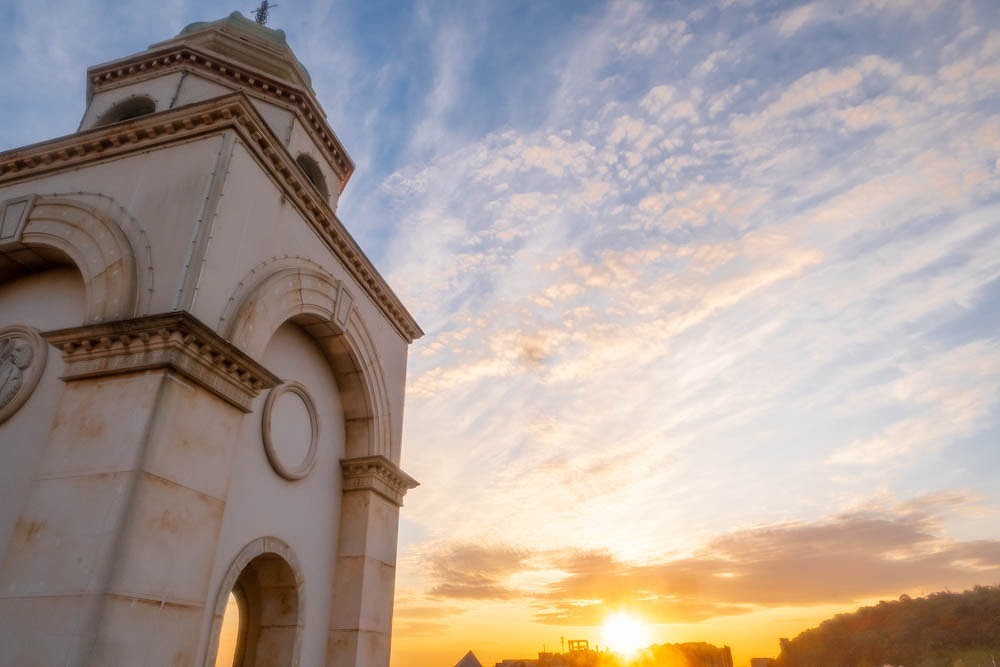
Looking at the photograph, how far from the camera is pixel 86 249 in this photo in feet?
28.5

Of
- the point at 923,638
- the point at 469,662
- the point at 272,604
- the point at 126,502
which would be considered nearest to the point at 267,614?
the point at 272,604

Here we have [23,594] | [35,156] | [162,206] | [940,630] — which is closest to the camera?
[23,594]

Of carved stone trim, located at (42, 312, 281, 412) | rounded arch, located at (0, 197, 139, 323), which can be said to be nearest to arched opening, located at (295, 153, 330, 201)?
rounded arch, located at (0, 197, 139, 323)

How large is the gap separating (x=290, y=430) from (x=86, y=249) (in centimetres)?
409

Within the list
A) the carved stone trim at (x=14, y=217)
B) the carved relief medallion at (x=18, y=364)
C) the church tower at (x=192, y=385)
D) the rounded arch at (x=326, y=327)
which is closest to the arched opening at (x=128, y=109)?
the church tower at (x=192, y=385)

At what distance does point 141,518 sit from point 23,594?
1.37 metres

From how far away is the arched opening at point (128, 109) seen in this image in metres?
12.4

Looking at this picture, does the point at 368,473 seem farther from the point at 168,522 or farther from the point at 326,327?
the point at 168,522

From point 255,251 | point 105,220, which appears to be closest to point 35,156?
point 105,220

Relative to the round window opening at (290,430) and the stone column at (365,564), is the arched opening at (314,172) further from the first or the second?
the stone column at (365,564)

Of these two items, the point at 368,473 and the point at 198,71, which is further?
the point at 198,71

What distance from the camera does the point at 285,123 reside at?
13023 mm

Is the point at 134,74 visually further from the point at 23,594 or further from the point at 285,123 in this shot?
the point at 23,594

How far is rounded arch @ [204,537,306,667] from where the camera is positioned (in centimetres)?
940
